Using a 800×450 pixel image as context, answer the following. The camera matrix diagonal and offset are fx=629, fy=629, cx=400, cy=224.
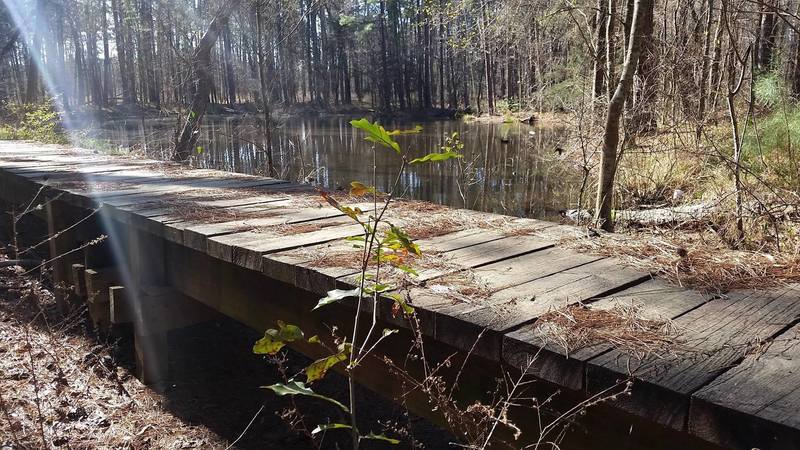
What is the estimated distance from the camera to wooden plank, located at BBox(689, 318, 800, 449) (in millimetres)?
1282

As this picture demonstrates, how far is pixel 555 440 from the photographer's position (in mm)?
1931

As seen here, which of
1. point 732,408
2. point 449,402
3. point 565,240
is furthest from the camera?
point 565,240

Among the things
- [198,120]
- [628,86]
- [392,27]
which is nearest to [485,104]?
[392,27]

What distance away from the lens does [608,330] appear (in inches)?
70.7

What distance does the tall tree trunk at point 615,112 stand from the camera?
5078 millimetres

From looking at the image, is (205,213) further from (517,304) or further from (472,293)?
(517,304)

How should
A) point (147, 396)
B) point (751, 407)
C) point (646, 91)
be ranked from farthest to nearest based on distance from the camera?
point (646, 91) < point (147, 396) < point (751, 407)

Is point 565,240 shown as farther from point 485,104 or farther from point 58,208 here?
point 485,104

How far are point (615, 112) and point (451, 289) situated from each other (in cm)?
370

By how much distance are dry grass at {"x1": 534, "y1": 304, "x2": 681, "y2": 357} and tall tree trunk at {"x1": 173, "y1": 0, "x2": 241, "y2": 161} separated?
9387 mm

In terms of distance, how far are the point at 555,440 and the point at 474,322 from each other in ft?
1.47

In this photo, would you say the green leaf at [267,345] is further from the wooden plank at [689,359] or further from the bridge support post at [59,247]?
the bridge support post at [59,247]

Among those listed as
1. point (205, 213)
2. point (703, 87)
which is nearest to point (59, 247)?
point (205, 213)

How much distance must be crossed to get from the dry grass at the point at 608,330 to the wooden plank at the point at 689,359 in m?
0.04
